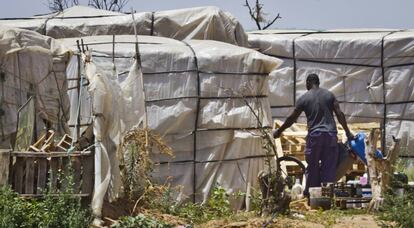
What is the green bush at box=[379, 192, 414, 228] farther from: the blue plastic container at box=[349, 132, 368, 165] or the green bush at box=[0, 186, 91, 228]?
the green bush at box=[0, 186, 91, 228]

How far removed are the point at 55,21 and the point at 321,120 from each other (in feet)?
16.5

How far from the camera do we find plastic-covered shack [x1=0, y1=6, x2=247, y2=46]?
14.6 metres

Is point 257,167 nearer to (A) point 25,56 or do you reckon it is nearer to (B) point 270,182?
(B) point 270,182

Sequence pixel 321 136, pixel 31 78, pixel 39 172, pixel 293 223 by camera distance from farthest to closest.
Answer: pixel 321 136 → pixel 31 78 → pixel 293 223 → pixel 39 172

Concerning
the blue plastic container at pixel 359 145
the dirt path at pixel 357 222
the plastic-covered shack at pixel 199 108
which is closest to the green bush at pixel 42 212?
the dirt path at pixel 357 222

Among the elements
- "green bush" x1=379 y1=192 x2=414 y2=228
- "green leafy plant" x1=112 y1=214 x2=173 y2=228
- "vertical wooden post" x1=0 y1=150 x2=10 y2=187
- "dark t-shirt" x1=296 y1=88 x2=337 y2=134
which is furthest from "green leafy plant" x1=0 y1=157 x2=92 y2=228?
"dark t-shirt" x1=296 y1=88 x2=337 y2=134

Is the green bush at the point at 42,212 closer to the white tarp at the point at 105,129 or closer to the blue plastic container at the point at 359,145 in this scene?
the white tarp at the point at 105,129

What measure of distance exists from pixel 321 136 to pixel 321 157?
262 millimetres

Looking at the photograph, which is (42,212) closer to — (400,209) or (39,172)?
(39,172)

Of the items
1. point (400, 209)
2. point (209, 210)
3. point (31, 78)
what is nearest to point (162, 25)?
point (209, 210)

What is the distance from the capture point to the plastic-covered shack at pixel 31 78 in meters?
9.95

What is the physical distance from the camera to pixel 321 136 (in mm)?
11781

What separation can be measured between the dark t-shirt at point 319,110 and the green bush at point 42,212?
3.78 metres

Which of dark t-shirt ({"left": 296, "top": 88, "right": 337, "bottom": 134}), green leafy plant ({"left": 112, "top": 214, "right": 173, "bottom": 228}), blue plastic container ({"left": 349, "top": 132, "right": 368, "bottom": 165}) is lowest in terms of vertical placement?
green leafy plant ({"left": 112, "top": 214, "right": 173, "bottom": 228})
